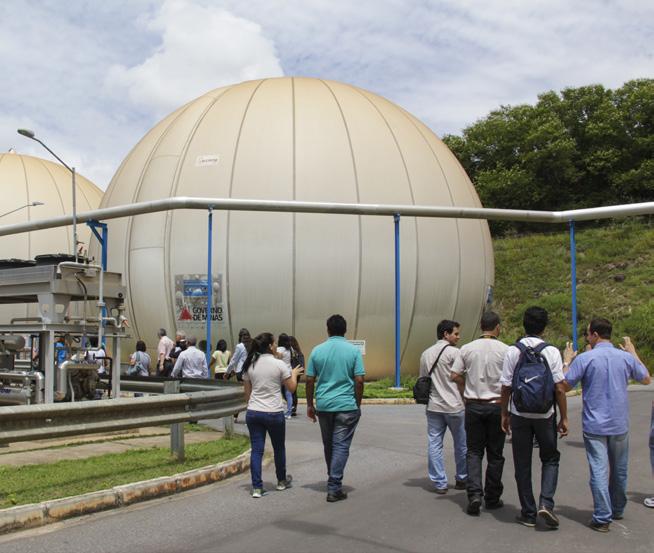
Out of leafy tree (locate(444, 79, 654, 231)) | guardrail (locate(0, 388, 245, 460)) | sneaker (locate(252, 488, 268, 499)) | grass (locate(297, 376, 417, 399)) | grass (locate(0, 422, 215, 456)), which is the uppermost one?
leafy tree (locate(444, 79, 654, 231))

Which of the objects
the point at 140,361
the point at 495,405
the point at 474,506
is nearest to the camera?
the point at 474,506

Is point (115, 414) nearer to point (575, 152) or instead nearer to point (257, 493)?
point (257, 493)

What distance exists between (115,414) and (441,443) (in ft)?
10.0

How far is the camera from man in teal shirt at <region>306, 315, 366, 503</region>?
666 centimetres

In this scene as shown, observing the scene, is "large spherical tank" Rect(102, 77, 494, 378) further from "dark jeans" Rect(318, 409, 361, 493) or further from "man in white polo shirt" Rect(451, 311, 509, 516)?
"man in white polo shirt" Rect(451, 311, 509, 516)

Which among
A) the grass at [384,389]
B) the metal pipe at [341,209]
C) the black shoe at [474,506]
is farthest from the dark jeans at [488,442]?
the metal pipe at [341,209]

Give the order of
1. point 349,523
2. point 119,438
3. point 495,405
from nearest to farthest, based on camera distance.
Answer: point 349,523 < point 495,405 < point 119,438

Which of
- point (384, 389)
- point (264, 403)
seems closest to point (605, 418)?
point (264, 403)

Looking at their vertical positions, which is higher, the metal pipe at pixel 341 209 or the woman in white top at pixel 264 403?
the metal pipe at pixel 341 209

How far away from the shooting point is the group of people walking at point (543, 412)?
5.57 metres

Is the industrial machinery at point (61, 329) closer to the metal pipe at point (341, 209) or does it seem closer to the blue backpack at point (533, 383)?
the metal pipe at point (341, 209)

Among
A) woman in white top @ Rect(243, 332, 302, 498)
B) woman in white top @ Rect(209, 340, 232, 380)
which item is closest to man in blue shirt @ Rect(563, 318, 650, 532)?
woman in white top @ Rect(243, 332, 302, 498)

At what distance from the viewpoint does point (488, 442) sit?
245 inches

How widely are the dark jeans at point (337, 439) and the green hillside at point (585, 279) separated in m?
21.0
